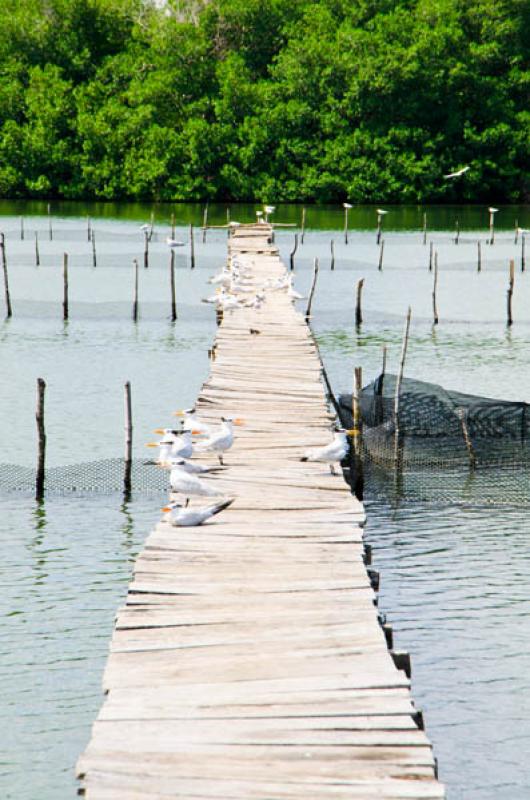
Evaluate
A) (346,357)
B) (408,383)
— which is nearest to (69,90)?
(346,357)

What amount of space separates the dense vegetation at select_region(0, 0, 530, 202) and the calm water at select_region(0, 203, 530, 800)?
3176 centimetres

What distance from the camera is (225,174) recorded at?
285ft

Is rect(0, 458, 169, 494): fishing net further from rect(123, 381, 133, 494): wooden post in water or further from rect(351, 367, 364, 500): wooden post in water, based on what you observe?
rect(351, 367, 364, 500): wooden post in water

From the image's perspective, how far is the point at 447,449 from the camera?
20828mm

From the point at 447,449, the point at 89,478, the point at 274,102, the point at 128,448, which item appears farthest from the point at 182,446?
the point at 274,102

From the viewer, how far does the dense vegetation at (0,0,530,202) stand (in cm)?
8356

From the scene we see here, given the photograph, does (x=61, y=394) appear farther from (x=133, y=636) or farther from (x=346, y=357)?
(x=133, y=636)

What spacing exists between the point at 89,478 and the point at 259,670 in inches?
446

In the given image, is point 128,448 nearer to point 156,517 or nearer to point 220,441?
point 156,517

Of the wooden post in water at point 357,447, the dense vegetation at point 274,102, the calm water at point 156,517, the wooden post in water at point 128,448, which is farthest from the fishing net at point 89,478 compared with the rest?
the dense vegetation at point 274,102

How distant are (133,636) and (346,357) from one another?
23466 mm

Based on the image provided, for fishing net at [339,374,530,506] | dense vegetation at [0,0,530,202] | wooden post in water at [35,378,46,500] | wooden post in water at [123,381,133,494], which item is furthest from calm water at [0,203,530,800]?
dense vegetation at [0,0,530,202]

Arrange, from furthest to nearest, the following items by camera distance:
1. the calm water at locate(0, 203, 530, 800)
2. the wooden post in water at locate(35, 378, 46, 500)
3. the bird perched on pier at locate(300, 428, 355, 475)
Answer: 1. the wooden post in water at locate(35, 378, 46, 500)
2. the bird perched on pier at locate(300, 428, 355, 475)
3. the calm water at locate(0, 203, 530, 800)

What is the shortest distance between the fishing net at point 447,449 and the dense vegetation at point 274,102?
210ft
